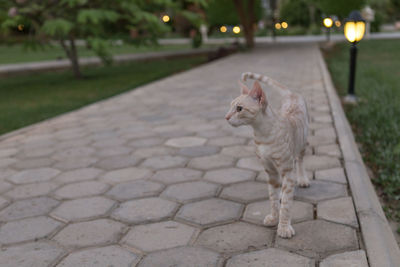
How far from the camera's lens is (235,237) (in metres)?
2.46

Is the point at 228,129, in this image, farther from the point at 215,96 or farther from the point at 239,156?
the point at 215,96

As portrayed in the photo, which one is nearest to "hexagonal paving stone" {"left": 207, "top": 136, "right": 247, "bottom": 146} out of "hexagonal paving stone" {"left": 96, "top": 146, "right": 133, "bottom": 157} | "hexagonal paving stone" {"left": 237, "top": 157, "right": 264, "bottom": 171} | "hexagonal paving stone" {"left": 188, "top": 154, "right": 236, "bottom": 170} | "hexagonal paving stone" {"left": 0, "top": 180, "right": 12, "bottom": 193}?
"hexagonal paving stone" {"left": 188, "top": 154, "right": 236, "bottom": 170}

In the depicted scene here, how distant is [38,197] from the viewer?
3.25 m

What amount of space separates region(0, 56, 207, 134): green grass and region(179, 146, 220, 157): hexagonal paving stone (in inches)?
121

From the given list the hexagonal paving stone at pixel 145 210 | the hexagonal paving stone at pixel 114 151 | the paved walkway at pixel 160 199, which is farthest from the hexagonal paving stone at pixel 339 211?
the hexagonal paving stone at pixel 114 151

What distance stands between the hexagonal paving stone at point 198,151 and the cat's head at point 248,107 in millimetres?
1871

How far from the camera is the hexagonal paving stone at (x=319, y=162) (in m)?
3.52

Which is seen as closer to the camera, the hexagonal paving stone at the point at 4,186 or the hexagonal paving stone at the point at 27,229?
the hexagonal paving stone at the point at 27,229

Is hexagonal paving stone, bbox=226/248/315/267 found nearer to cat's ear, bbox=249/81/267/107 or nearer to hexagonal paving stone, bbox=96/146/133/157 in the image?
cat's ear, bbox=249/81/267/107

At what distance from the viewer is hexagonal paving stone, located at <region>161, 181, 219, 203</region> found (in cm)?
308

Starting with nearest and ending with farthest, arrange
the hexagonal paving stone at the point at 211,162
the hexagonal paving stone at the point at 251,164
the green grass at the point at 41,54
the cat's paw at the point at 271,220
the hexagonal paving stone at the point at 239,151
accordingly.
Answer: the cat's paw at the point at 271,220
the hexagonal paving stone at the point at 251,164
the hexagonal paving stone at the point at 211,162
the hexagonal paving stone at the point at 239,151
the green grass at the point at 41,54

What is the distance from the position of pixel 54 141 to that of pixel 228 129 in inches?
87.0

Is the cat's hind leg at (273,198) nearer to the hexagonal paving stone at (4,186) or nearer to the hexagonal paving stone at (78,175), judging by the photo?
the hexagonal paving stone at (78,175)

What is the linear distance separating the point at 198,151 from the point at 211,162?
0.39m
